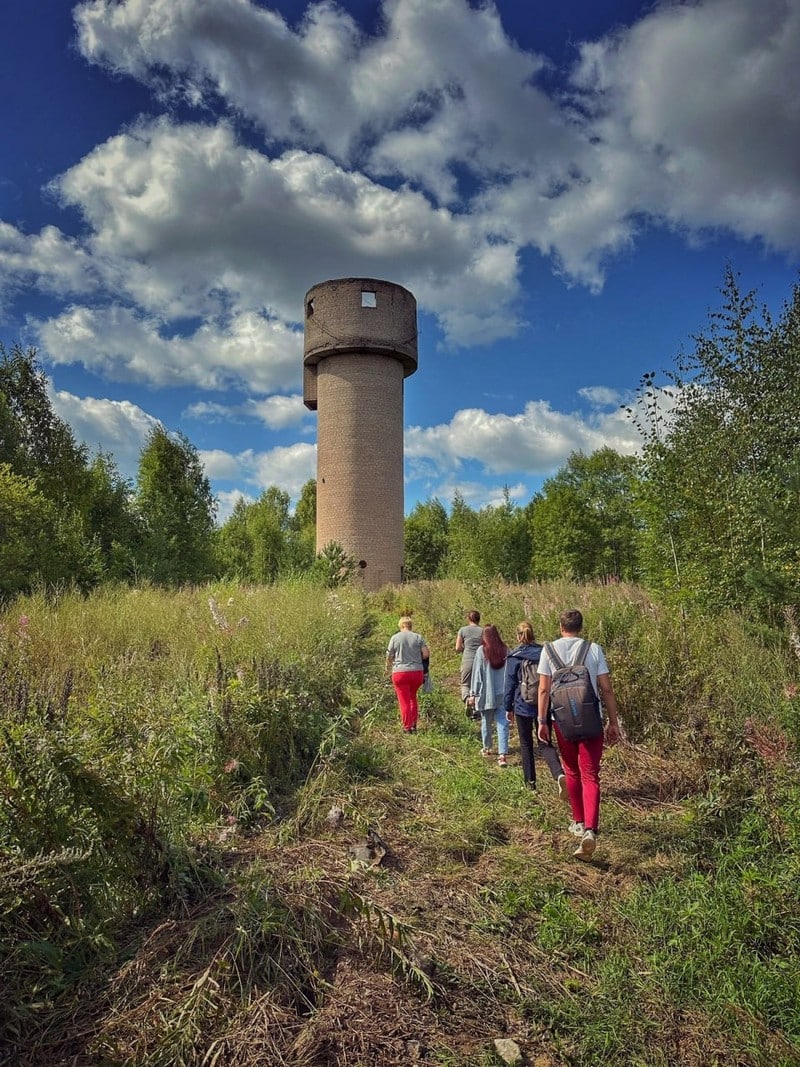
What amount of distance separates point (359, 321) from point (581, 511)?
1809 centimetres

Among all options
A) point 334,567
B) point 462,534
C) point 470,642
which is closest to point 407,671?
point 470,642

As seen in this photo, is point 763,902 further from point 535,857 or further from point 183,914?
point 183,914

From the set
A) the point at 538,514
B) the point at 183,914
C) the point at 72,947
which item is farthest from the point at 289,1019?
the point at 538,514

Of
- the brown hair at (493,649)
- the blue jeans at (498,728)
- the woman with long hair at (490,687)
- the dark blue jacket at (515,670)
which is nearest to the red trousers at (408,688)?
the woman with long hair at (490,687)

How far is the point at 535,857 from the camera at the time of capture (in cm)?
443

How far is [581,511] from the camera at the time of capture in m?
38.0

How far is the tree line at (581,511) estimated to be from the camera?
814 centimetres

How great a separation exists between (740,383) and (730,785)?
6.13 meters

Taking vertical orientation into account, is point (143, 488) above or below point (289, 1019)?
above

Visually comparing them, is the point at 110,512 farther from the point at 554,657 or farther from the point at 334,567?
the point at 554,657

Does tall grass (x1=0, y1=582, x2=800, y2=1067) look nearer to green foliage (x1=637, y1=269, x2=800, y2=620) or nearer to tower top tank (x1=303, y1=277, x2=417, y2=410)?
green foliage (x1=637, y1=269, x2=800, y2=620)

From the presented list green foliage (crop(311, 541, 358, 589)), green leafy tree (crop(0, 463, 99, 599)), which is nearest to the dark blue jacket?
green leafy tree (crop(0, 463, 99, 599))

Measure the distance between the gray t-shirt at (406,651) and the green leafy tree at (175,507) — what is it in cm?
1880

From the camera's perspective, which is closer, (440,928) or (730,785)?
(440,928)
